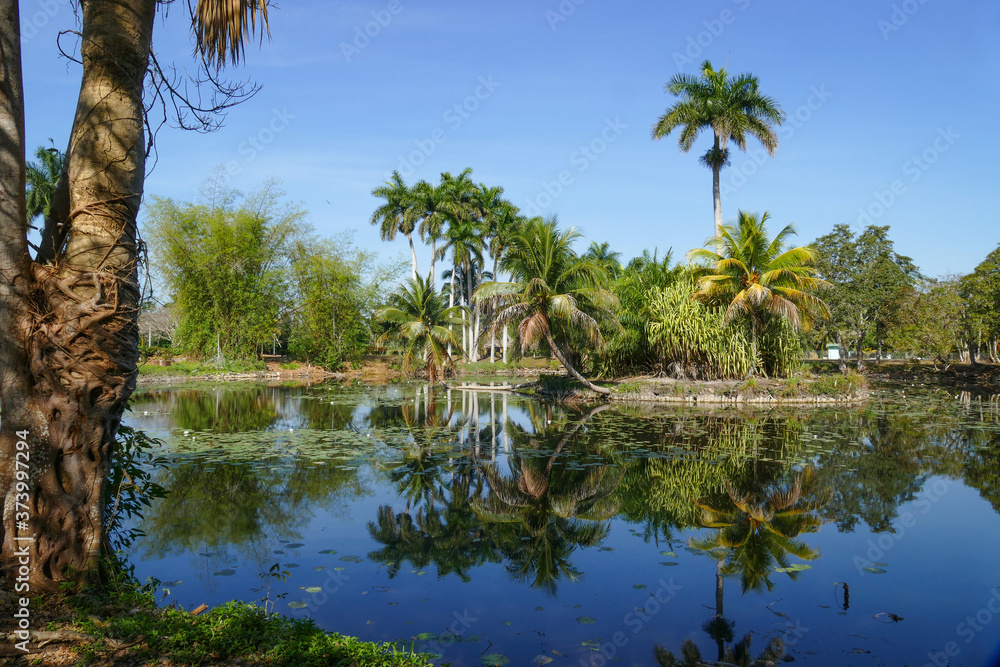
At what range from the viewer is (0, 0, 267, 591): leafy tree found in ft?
11.1

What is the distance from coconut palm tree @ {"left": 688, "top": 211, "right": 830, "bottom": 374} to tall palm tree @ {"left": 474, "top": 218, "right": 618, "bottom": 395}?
12.9 ft

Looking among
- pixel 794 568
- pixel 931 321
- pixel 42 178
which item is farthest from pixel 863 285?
pixel 42 178

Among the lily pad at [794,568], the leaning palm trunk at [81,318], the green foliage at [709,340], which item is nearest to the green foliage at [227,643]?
the leaning palm trunk at [81,318]

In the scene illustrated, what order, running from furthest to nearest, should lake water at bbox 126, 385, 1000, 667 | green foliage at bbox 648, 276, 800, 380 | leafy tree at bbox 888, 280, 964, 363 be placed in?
leafy tree at bbox 888, 280, 964, 363 < green foliage at bbox 648, 276, 800, 380 < lake water at bbox 126, 385, 1000, 667

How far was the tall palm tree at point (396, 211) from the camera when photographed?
37.9 meters

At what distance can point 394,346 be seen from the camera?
3997 centimetres

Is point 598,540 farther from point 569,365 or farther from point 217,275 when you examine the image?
point 217,275

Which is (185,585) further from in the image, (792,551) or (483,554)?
(792,551)

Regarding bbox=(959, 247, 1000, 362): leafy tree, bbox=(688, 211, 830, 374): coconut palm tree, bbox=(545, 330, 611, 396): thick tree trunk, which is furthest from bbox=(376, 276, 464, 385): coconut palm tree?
bbox=(959, 247, 1000, 362): leafy tree

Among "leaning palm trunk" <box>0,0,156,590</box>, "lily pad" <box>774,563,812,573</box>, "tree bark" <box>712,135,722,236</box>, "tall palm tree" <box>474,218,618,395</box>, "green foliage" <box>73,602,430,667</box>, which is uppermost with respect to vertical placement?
"tree bark" <box>712,135,722,236</box>

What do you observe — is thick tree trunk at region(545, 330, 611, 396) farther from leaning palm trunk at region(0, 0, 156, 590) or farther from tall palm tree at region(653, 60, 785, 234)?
leaning palm trunk at region(0, 0, 156, 590)

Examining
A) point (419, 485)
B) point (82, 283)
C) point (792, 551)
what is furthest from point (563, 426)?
point (82, 283)

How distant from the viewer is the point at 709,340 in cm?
2055

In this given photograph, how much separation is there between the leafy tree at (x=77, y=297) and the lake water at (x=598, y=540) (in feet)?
4.72
